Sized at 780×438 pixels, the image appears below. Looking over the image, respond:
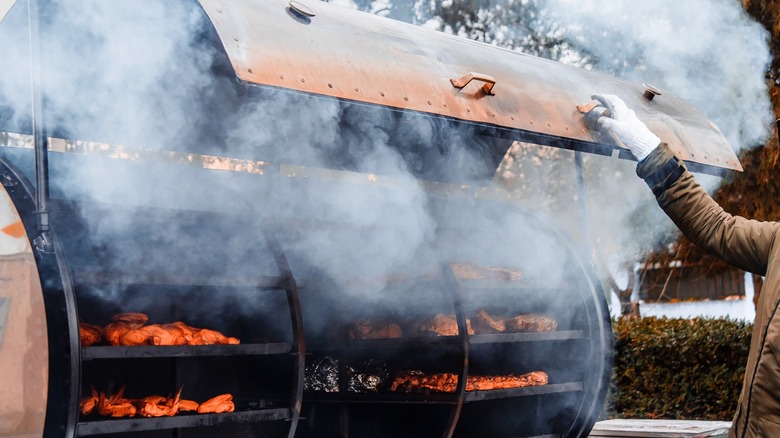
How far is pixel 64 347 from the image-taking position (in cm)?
221

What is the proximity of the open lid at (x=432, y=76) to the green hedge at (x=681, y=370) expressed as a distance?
388cm

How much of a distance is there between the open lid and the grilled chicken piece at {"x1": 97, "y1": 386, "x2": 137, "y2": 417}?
1336 mm

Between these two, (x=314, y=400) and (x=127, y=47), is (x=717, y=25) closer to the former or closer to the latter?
(x=314, y=400)

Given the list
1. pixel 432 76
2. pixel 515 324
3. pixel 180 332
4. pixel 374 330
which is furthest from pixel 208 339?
pixel 515 324

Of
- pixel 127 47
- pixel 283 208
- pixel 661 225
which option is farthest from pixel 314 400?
pixel 661 225

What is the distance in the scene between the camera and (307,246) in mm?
3492

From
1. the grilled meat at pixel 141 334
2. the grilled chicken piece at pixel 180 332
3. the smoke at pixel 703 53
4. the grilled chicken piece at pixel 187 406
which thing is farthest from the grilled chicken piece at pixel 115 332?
the smoke at pixel 703 53

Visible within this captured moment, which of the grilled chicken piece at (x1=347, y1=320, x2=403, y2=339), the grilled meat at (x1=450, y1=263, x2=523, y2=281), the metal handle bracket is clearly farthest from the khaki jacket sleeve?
the grilled chicken piece at (x1=347, y1=320, x2=403, y2=339)

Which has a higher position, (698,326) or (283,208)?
(283,208)

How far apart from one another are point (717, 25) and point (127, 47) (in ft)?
15.1

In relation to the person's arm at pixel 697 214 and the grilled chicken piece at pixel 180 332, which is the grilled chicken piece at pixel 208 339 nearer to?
the grilled chicken piece at pixel 180 332

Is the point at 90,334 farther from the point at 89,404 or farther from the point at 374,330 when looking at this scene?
the point at 374,330

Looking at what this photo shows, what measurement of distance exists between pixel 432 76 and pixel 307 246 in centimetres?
109

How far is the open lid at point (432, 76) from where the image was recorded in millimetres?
2348
